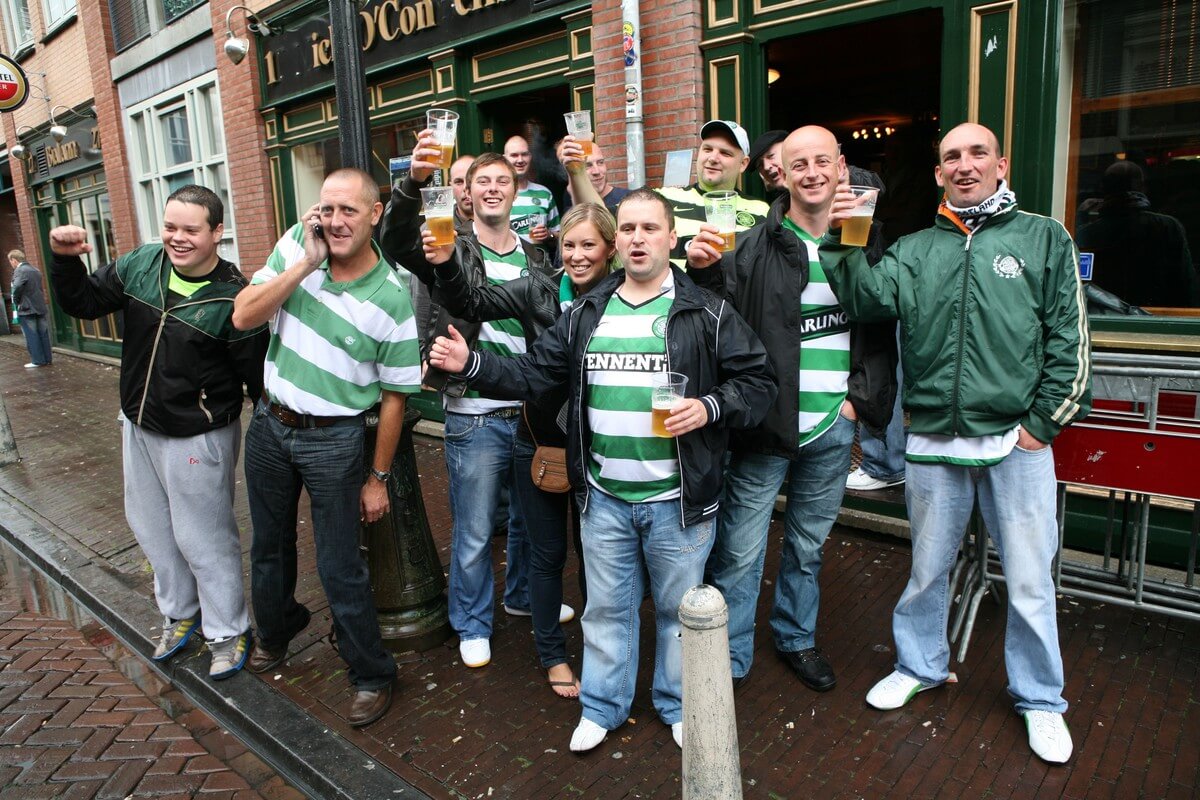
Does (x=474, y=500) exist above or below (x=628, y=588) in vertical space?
above

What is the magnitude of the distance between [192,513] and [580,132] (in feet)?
7.91

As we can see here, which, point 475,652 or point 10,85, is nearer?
point 475,652

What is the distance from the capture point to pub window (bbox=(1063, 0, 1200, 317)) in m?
4.13

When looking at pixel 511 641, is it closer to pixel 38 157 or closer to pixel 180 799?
pixel 180 799

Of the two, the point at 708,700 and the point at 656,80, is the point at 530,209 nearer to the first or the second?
the point at 656,80

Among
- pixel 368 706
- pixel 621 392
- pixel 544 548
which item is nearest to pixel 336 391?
pixel 544 548

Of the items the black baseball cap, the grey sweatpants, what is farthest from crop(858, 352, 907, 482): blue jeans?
the grey sweatpants

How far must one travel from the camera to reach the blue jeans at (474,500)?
143 inches

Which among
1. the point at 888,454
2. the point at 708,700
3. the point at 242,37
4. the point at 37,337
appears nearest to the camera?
the point at 708,700

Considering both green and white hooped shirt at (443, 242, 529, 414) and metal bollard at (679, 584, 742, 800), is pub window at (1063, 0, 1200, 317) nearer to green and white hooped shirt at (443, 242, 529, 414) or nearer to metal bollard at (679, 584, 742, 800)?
green and white hooped shirt at (443, 242, 529, 414)

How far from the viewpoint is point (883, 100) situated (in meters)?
9.05

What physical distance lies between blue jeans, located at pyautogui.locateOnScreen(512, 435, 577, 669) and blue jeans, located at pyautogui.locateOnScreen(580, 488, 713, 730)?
387 mm

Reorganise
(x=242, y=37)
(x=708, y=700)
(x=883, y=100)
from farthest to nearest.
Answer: (x=242, y=37), (x=883, y=100), (x=708, y=700)

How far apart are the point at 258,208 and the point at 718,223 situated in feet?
27.8
